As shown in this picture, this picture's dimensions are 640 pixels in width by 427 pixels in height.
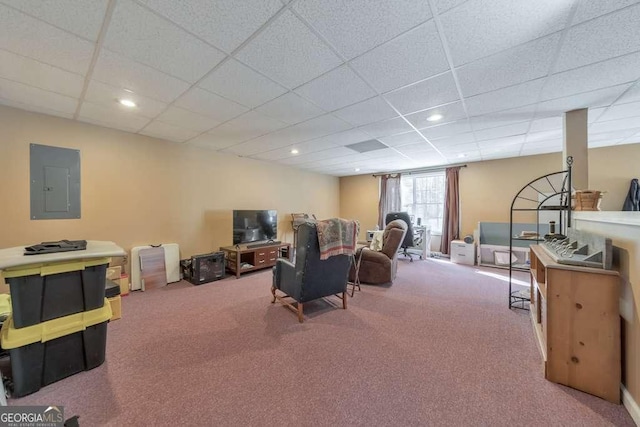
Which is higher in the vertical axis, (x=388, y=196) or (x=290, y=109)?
(x=290, y=109)

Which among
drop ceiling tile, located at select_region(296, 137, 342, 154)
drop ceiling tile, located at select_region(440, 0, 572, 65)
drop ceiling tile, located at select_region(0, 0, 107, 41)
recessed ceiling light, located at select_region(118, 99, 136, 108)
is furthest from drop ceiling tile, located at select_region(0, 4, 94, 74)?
drop ceiling tile, located at select_region(296, 137, 342, 154)

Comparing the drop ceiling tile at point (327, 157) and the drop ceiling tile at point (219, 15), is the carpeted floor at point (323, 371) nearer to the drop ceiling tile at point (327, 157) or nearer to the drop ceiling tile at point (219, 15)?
the drop ceiling tile at point (219, 15)

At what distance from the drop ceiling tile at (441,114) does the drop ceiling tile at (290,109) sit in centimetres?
123

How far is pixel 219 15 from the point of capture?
1412 mm

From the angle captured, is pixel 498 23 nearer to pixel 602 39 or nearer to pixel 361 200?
pixel 602 39

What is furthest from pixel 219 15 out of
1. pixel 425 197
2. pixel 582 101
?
pixel 425 197

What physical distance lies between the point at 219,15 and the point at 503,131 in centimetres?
396

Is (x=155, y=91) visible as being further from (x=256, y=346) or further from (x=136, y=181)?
(x=256, y=346)

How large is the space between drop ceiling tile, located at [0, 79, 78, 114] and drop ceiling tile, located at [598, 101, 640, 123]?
610 centimetres

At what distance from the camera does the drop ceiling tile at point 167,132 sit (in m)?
3.30

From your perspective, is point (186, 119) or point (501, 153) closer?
point (186, 119)

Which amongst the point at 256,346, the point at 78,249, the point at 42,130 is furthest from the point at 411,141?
the point at 42,130

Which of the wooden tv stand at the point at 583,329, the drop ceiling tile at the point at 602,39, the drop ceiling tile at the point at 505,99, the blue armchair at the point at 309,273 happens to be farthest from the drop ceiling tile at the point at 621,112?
the blue armchair at the point at 309,273

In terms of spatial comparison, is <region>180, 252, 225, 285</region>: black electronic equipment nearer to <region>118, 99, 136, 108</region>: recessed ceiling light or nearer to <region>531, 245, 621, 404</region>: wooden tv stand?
<region>118, 99, 136, 108</region>: recessed ceiling light
